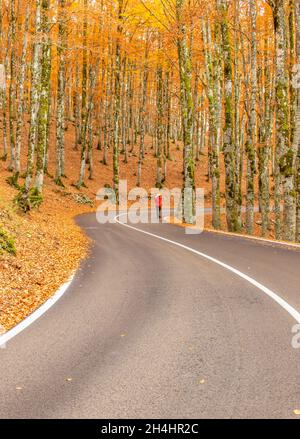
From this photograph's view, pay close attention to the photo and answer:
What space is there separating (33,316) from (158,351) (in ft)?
8.25

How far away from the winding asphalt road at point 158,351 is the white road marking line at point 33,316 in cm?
11

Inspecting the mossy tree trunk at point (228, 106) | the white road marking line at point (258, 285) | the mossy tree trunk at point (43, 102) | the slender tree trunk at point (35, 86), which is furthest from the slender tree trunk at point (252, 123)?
the slender tree trunk at point (35, 86)

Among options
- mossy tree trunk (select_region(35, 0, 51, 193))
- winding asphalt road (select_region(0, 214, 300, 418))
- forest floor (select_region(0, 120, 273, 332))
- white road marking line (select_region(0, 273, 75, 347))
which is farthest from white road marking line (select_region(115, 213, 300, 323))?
mossy tree trunk (select_region(35, 0, 51, 193))

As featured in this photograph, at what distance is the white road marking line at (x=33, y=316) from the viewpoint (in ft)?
19.7

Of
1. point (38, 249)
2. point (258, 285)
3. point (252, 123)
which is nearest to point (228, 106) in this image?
point (252, 123)

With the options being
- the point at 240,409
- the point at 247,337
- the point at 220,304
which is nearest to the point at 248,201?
the point at 220,304

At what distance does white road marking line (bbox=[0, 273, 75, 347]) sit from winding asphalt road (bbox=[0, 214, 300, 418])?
0.38 ft

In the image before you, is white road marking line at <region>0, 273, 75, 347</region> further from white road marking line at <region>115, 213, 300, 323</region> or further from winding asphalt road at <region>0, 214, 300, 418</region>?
white road marking line at <region>115, 213, 300, 323</region>

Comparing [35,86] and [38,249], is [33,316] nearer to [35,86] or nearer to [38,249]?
[38,249]

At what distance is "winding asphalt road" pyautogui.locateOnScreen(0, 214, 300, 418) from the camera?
4.07 meters

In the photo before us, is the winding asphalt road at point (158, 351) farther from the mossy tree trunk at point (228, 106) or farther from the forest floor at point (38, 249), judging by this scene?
the mossy tree trunk at point (228, 106)
